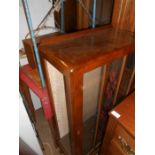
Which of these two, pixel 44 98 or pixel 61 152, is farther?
pixel 61 152

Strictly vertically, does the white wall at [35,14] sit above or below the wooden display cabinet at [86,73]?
above

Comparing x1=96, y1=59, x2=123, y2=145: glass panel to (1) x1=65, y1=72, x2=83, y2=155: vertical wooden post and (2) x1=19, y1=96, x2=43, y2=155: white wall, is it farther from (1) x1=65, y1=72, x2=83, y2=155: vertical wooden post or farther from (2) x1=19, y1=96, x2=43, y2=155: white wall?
(2) x1=19, y1=96, x2=43, y2=155: white wall

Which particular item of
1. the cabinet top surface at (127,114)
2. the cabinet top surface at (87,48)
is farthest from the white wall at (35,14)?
the cabinet top surface at (127,114)

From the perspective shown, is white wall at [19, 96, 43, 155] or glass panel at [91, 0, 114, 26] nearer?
white wall at [19, 96, 43, 155]

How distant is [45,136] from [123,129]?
123 centimetres

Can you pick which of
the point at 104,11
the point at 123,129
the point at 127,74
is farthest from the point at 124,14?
the point at 123,129

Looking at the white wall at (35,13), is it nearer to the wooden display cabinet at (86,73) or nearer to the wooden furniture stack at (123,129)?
the wooden display cabinet at (86,73)

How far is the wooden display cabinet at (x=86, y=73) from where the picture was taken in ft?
2.04

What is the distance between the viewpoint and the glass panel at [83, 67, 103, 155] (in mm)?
786

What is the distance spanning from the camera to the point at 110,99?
3.46 ft

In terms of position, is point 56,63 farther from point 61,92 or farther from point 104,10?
point 104,10

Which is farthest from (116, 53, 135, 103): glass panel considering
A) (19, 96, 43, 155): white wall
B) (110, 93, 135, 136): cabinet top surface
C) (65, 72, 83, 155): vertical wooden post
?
(19, 96, 43, 155): white wall
